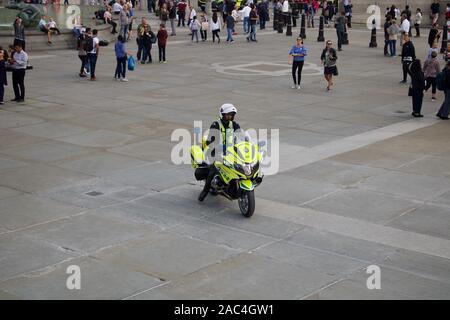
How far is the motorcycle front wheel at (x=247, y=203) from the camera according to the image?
1179 centimetres

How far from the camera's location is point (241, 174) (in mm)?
11898

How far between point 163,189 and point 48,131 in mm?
5407

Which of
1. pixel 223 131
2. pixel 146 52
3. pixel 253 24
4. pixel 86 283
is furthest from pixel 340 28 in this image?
pixel 86 283

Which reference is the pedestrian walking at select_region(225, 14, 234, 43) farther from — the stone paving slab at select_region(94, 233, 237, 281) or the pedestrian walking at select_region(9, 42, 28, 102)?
the stone paving slab at select_region(94, 233, 237, 281)

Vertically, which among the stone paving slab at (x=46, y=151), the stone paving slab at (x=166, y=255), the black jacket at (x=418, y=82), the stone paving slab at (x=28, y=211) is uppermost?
the black jacket at (x=418, y=82)

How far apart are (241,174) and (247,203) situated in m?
0.44

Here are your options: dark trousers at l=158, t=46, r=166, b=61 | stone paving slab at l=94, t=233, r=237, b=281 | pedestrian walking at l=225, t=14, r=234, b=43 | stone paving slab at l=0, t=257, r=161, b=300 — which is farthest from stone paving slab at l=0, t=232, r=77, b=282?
pedestrian walking at l=225, t=14, r=234, b=43

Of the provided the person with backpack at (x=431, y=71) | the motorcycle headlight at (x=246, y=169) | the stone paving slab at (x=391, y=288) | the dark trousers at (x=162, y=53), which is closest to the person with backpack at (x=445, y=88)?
the person with backpack at (x=431, y=71)

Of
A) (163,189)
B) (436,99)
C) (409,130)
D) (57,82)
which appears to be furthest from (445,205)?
(57,82)

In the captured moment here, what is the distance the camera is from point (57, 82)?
24609 millimetres

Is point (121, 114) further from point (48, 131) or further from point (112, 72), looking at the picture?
point (112, 72)

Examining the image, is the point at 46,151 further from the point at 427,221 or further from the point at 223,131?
the point at 427,221

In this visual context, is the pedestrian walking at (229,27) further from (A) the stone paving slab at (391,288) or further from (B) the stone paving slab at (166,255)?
(A) the stone paving slab at (391,288)

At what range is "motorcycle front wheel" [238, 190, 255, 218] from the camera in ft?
38.7
